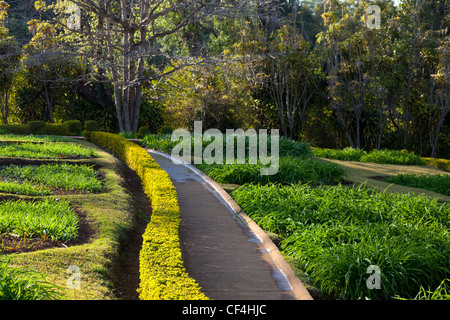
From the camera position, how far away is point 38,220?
562cm

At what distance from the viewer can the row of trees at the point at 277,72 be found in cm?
1788

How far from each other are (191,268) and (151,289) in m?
1.06

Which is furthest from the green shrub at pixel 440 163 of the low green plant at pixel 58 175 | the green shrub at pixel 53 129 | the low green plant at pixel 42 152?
the green shrub at pixel 53 129

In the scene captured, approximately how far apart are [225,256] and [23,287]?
2475 millimetres

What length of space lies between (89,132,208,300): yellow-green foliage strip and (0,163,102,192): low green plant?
112cm

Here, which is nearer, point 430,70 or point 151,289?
point 151,289

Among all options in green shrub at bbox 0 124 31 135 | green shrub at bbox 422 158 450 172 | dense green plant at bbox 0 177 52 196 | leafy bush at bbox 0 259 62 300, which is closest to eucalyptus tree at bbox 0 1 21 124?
green shrub at bbox 0 124 31 135

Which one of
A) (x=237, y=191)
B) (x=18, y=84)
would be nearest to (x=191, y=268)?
(x=237, y=191)

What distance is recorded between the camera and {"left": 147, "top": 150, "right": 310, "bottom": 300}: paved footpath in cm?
456

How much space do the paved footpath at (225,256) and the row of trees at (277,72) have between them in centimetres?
932

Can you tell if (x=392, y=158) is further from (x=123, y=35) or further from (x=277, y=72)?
(x=123, y=35)

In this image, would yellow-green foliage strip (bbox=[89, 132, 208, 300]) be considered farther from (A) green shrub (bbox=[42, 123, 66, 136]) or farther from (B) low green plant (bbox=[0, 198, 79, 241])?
(A) green shrub (bbox=[42, 123, 66, 136])
